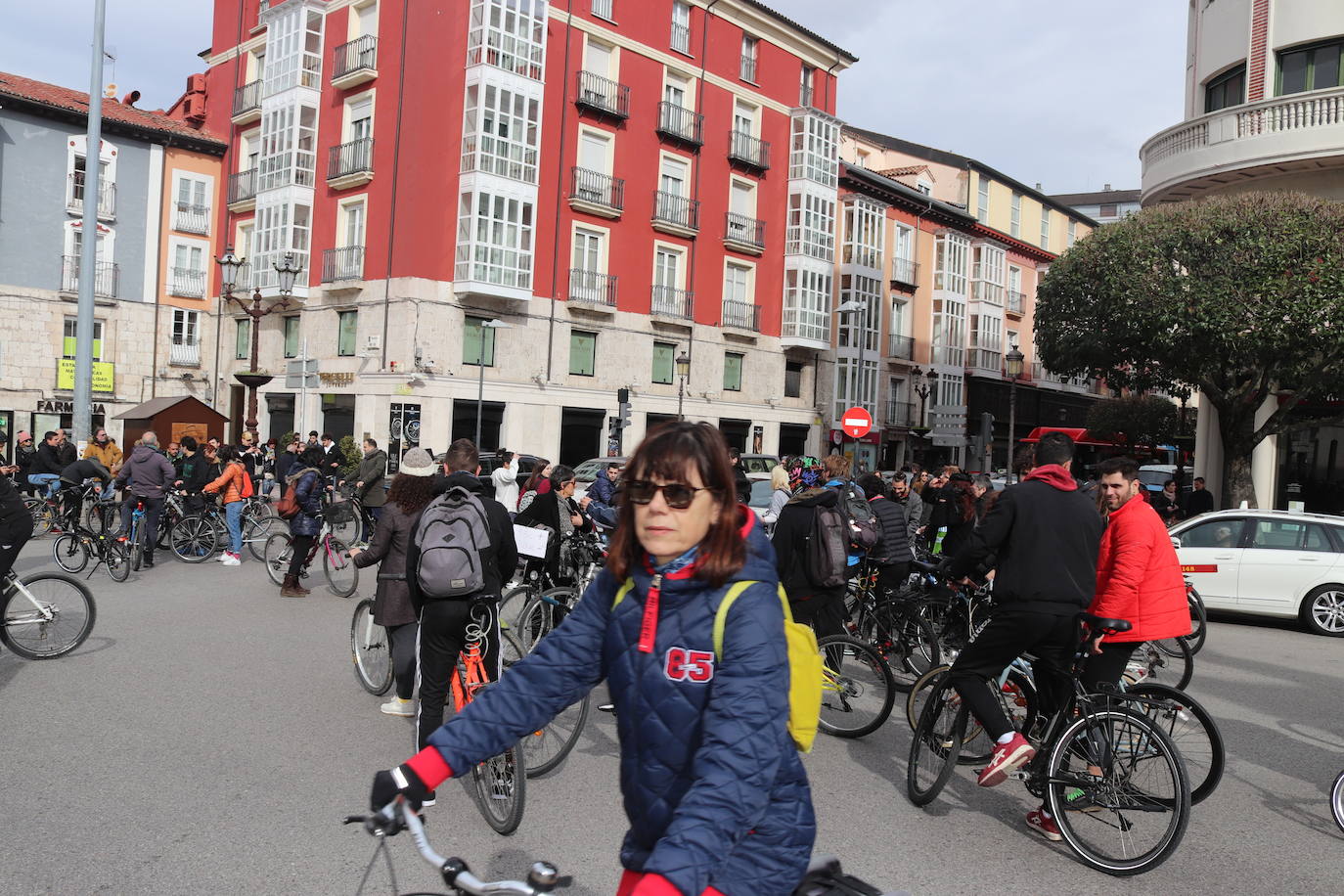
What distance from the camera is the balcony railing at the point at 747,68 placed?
121 ft

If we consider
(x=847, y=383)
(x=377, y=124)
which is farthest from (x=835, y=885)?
(x=847, y=383)

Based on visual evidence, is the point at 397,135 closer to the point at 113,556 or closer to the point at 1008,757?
the point at 113,556

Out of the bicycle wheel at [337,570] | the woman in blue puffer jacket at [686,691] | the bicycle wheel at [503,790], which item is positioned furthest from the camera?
the bicycle wheel at [337,570]

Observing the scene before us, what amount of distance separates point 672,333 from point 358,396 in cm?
1091

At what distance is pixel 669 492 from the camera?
7.16 ft

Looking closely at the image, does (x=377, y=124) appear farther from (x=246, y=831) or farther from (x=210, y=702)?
(x=246, y=831)

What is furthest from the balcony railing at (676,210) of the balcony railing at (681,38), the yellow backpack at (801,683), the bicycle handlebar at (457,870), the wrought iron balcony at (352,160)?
the bicycle handlebar at (457,870)

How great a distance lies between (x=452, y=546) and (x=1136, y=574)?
11.5ft

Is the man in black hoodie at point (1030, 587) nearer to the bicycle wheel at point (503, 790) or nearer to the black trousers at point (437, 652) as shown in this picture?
the bicycle wheel at point (503, 790)

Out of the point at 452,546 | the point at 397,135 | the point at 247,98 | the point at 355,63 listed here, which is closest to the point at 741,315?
the point at 397,135

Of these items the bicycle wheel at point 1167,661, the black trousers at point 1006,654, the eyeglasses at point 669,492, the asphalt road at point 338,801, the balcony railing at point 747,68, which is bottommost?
the asphalt road at point 338,801

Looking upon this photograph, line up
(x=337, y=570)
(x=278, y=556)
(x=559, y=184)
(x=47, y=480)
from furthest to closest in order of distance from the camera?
1. (x=559, y=184)
2. (x=47, y=480)
3. (x=337, y=570)
4. (x=278, y=556)

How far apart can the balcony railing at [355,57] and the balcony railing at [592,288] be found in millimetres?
8650

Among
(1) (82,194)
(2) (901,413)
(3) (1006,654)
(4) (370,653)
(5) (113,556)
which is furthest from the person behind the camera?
(2) (901,413)
